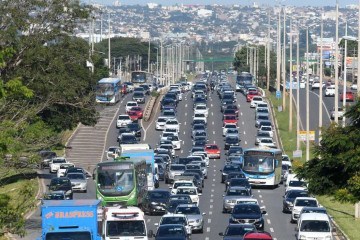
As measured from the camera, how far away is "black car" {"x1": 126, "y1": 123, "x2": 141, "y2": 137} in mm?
99875

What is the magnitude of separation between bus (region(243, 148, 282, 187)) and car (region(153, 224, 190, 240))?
2713 centimetres

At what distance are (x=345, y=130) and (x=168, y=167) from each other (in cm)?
4049

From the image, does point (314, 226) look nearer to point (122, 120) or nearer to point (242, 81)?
point (122, 120)

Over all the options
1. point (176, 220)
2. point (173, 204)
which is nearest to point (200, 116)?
point (173, 204)

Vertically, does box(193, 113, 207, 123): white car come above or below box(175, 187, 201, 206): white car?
below

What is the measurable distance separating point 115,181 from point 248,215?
6994mm

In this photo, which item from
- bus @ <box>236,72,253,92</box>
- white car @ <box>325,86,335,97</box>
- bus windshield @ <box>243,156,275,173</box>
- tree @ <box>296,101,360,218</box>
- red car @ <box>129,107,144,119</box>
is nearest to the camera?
tree @ <box>296,101,360,218</box>

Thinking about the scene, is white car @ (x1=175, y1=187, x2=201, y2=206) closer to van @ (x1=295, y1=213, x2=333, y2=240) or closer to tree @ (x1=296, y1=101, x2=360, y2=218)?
van @ (x1=295, y1=213, x2=333, y2=240)

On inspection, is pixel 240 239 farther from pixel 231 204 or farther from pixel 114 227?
pixel 231 204

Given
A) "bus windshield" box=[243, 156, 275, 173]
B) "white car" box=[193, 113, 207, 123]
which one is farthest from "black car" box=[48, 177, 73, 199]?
"white car" box=[193, 113, 207, 123]

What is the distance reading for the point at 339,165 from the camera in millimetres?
35719

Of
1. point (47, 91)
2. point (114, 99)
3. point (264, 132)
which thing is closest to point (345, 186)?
point (47, 91)

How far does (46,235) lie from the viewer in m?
35.4

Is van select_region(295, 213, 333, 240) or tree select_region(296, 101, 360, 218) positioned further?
van select_region(295, 213, 333, 240)
